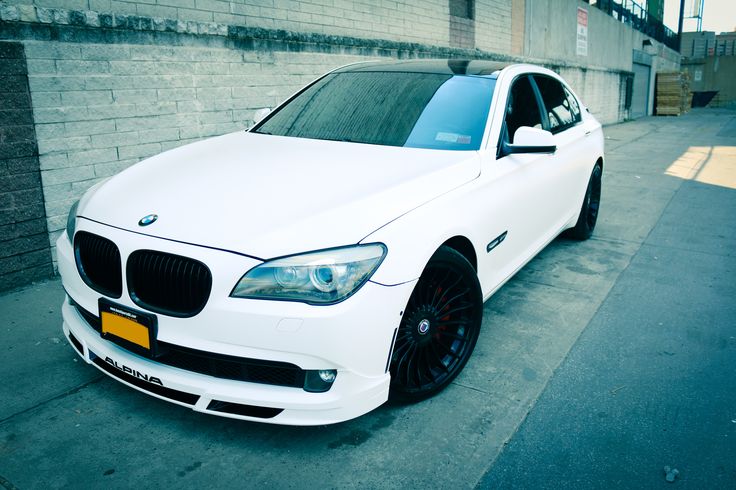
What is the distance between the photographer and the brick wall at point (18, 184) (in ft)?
13.8

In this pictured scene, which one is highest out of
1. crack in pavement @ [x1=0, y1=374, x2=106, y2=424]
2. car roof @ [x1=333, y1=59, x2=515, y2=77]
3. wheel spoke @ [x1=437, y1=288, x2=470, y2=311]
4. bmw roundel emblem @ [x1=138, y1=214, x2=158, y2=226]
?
car roof @ [x1=333, y1=59, x2=515, y2=77]

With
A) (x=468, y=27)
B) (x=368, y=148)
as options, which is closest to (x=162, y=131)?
(x=368, y=148)

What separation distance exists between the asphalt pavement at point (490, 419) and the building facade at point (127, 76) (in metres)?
0.78

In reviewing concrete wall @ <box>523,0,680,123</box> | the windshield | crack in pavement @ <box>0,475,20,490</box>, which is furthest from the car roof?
concrete wall @ <box>523,0,680,123</box>

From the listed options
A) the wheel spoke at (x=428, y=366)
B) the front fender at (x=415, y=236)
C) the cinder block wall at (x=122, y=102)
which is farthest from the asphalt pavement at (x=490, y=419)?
the cinder block wall at (x=122, y=102)

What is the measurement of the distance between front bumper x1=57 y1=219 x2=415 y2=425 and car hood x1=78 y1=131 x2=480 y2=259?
0.41 ft

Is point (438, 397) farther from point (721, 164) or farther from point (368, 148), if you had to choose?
point (721, 164)

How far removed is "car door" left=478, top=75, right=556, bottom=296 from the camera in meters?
3.25

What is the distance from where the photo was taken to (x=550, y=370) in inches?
125

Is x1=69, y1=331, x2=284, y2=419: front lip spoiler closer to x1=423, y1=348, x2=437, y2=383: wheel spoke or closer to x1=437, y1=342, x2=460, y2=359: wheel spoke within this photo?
x1=423, y1=348, x2=437, y2=383: wheel spoke

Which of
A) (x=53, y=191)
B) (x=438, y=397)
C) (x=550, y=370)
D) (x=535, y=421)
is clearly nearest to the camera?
(x=535, y=421)

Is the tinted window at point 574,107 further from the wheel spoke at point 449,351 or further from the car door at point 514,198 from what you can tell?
the wheel spoke at point 449,351

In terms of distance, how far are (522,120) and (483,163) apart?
86cm

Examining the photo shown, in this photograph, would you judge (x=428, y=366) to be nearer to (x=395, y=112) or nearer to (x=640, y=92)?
(x=395, y=112)
